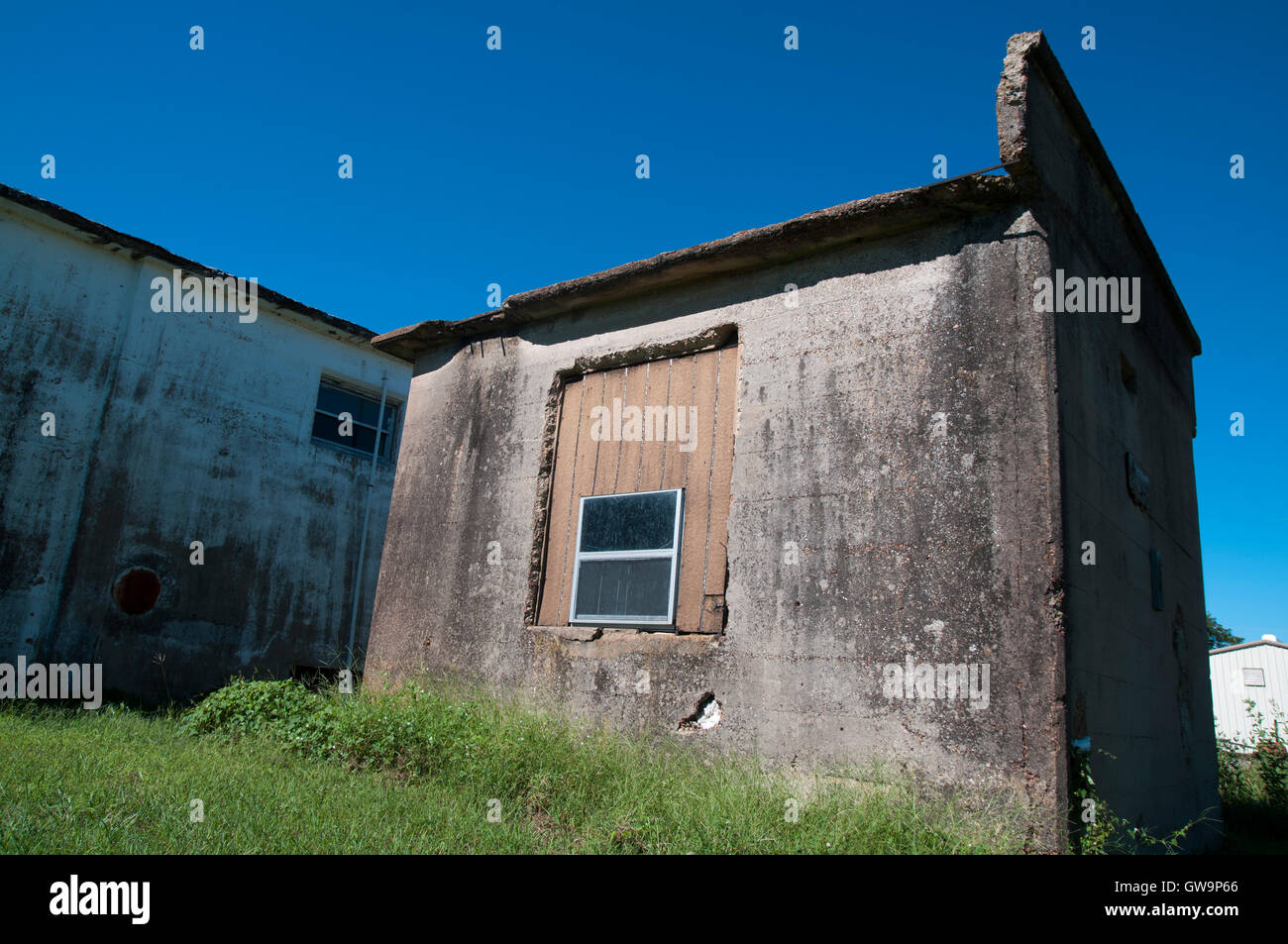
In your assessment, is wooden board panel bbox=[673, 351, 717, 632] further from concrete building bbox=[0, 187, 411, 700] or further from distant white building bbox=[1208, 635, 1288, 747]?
distant white building bbox=[1208, 635, 1288, 747]

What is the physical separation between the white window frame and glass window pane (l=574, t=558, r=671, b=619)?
0.08 feet

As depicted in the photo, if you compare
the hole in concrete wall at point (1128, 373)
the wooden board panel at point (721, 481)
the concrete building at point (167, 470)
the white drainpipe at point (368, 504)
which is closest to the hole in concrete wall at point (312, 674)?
the concrete building at point (167, 470)

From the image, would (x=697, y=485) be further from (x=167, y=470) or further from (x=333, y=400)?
(x=333, y=400)

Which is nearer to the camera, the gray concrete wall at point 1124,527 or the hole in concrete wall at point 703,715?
the gray concrete wall at point 1124,527

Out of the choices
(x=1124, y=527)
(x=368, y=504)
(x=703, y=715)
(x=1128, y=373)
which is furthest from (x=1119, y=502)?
(x=368, y=504)

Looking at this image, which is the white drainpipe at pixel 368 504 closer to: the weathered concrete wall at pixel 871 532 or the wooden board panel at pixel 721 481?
the weathered concrete wall at pixel 871 532

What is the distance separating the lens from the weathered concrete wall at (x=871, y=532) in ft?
16.0

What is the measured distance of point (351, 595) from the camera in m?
12.5

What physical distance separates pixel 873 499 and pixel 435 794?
337 cm

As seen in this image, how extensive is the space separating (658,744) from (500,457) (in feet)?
10.1

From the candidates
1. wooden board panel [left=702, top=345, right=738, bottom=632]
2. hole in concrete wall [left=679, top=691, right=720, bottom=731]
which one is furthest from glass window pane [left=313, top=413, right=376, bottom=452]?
hole in concrete wall [left=679, top=691, right=720, bottom=731]

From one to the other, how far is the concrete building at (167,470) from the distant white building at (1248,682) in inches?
982

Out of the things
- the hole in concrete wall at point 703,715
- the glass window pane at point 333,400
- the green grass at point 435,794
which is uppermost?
the glass window pane at point 333,400
